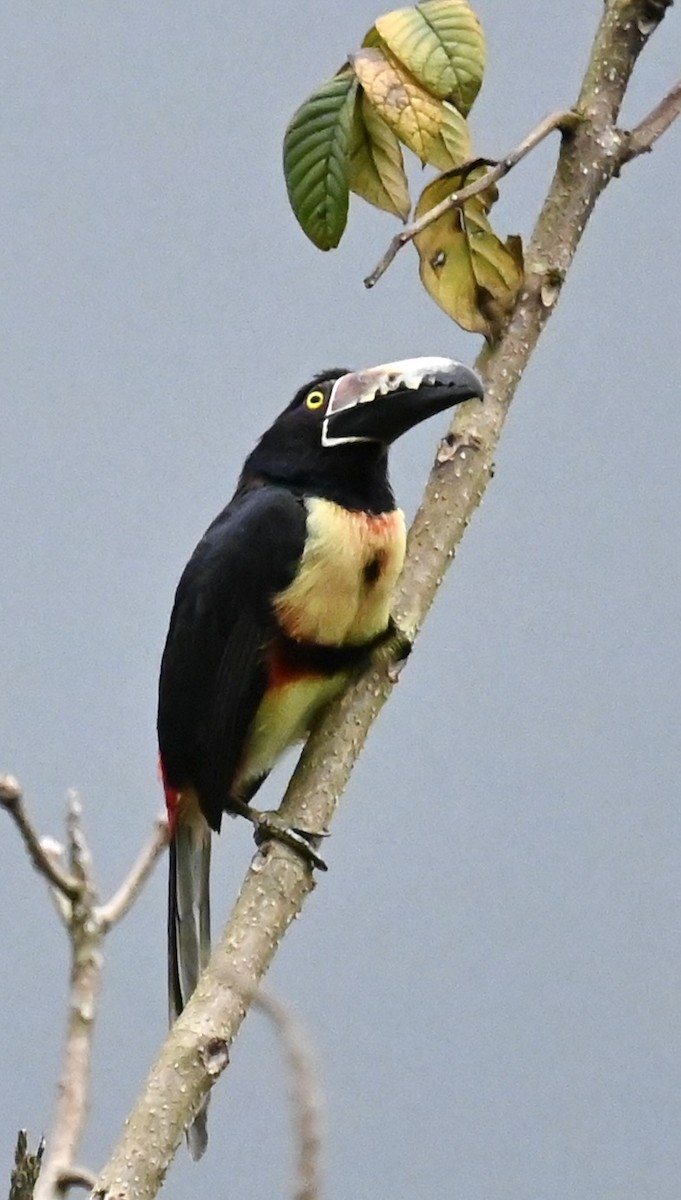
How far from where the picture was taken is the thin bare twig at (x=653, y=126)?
2162mm

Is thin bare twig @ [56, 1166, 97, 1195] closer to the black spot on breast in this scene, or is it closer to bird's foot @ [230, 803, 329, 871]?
bird's foot @ [230, 803, 329, 871]

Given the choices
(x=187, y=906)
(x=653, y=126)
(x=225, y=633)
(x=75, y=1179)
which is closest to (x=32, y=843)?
(x=75, y=1179)

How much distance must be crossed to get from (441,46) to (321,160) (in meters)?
0.19

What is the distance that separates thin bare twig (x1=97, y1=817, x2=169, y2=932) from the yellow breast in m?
0.32

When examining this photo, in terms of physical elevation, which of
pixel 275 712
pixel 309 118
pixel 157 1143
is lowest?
pixel 157 1143

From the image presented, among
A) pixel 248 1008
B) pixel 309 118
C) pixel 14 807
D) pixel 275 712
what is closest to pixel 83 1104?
pixel 248 1008

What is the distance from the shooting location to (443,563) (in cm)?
210

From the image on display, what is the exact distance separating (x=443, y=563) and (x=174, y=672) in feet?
1.38

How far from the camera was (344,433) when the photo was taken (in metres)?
2.22

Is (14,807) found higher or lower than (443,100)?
lower

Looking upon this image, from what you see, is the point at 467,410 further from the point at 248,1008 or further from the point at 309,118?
the point at 248,1008

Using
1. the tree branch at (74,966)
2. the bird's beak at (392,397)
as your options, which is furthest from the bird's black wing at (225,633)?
the tree branch at (74,966)

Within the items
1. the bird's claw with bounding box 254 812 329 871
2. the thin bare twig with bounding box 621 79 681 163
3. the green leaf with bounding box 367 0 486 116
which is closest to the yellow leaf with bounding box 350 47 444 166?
the green leaf with bounding box 367 0 486 116

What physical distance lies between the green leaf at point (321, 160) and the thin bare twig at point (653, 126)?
1.39 ft
